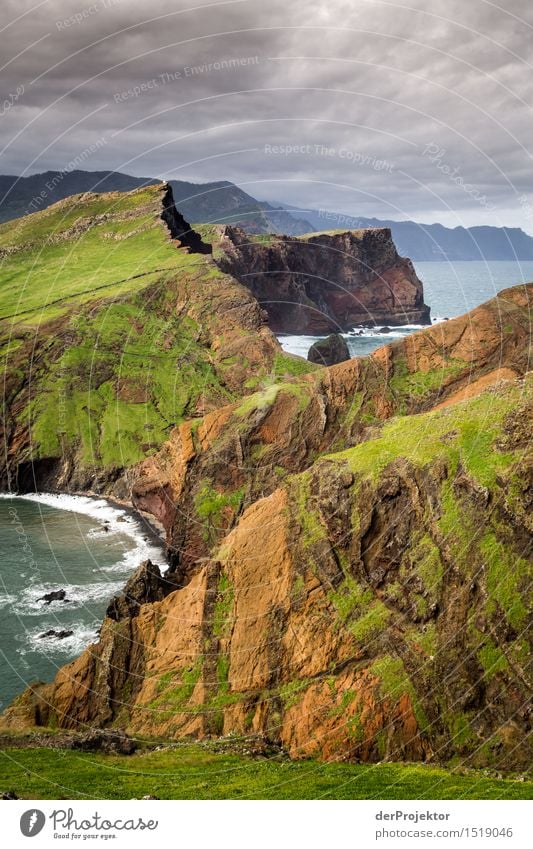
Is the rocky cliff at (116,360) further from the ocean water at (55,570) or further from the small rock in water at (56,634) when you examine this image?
the small rock in water at (56,634)

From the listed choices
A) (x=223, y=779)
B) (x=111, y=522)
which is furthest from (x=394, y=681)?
(x=111, y=522)

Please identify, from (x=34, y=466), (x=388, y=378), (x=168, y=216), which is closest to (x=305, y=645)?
(x=388, y=378)

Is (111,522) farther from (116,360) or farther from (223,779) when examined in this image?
(223,779)

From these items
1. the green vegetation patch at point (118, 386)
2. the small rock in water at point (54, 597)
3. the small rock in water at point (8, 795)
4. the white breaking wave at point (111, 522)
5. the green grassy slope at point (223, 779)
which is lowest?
the green grassy slope at point (223, 779)

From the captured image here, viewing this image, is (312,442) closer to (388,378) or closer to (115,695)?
(388,378)
